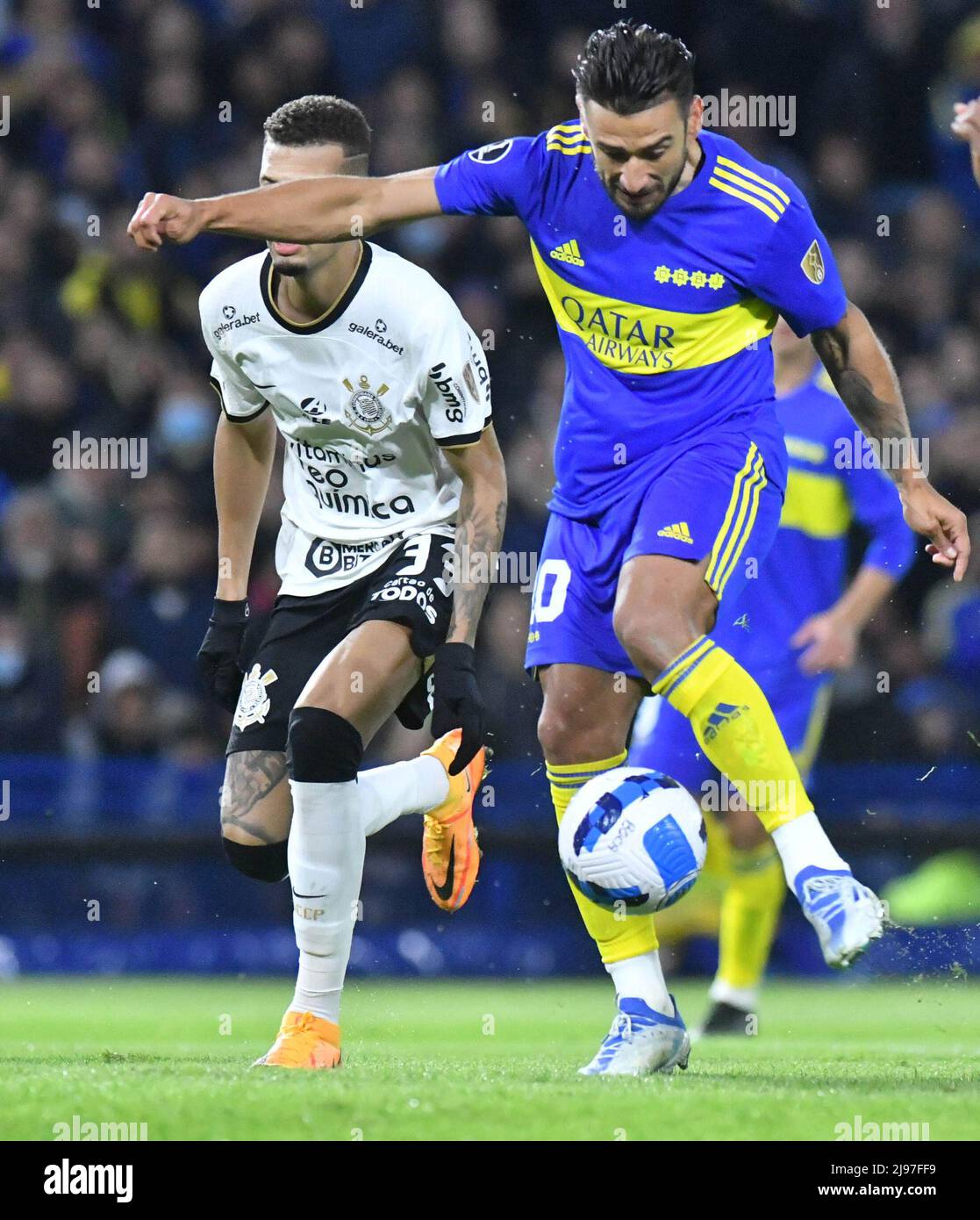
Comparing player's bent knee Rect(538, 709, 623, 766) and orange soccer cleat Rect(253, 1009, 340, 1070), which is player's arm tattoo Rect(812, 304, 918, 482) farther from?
orange soccer cleat Rect(253, 1009, 340, 1070)

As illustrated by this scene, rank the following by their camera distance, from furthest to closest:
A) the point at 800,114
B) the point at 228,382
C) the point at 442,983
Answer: the point at 800,114, the point at 442,983, the point at 228,382

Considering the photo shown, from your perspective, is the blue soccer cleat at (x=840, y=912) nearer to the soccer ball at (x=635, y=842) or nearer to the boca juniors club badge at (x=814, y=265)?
the soccer ball at (x=635, y=842)

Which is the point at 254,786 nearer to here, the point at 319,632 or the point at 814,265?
the point at 319,632

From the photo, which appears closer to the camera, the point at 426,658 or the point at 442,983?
the point at 426,658

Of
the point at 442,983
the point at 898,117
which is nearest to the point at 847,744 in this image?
the point at 442,983

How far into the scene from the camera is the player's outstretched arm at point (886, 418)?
4.34 metres

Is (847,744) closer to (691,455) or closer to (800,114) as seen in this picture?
(800,114)

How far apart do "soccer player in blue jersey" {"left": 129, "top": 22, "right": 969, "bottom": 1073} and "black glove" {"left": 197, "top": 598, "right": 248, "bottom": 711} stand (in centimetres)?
99

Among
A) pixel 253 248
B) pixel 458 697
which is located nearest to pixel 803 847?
pixel 458 697

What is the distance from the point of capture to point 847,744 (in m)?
9.18

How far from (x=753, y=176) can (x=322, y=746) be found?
5.32 ft

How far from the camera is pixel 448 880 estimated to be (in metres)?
5.75

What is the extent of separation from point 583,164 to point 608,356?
0.44 m

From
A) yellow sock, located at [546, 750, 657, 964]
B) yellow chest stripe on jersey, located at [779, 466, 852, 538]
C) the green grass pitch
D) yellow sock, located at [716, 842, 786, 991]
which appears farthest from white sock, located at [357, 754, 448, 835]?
yellow chest stripe on jersey, located at [779, 466, 852, 538]
